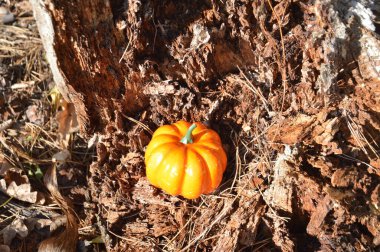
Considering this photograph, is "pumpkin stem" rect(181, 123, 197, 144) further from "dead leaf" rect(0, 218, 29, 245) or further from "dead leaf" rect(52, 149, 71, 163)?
"dead leaf" rect(0, 218, 29, 245)

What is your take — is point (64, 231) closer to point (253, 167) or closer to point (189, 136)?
point (189, 136)

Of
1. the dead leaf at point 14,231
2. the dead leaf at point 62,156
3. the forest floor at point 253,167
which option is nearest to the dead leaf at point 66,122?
the dead leaf at point 62,156

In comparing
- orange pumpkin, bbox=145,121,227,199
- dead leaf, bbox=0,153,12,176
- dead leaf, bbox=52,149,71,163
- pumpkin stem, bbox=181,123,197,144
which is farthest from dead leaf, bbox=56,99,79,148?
pumpkin stem, bbox=181,123,197,144

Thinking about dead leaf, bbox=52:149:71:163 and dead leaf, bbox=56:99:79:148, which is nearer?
dead leaf, bbox=52:149:71:163

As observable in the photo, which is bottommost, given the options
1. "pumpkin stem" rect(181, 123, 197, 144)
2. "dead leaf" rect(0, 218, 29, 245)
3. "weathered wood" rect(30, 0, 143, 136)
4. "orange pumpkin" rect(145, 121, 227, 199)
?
"dead leaf" rect(0, 218, 29, 245)

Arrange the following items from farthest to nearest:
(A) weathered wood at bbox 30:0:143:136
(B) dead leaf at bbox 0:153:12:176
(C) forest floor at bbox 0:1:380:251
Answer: (B) dead leaf at bbox 0:153:12:176 → (C) forest floor at bbox 0:1:380:251 → (A) weathered wood at bbox 30:0:143:136

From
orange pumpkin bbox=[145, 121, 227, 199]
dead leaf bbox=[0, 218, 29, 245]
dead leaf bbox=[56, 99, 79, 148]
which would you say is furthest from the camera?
dead leaf bbox=[56, 99, 79, 148]

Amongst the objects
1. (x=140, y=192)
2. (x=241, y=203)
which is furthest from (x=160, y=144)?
(x=241, y=203)

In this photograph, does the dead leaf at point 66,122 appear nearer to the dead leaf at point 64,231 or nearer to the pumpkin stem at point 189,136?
the dead leaf at point 64,231

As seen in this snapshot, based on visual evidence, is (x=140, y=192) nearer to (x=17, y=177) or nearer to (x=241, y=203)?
(x=241, y=203)
